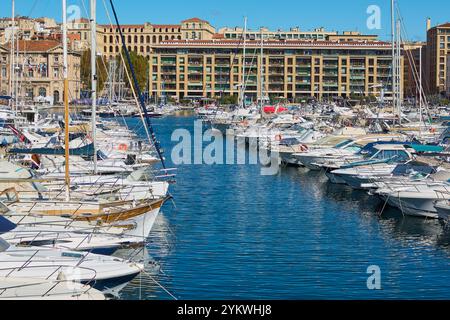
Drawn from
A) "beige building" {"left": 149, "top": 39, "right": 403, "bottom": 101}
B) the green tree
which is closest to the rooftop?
"beige building" {"left": 149, "top": 39, "right": 403, "bottom": 101}

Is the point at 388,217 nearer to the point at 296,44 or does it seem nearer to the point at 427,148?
the point at 427,148

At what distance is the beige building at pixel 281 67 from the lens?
143625 mm

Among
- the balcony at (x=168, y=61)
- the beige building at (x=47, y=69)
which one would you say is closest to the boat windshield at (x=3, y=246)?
the beige building at (x=47, y=69)

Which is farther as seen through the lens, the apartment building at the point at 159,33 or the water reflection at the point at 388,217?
the apartment building at the point at 159,33

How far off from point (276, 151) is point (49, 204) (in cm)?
2794

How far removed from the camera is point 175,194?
116 ft

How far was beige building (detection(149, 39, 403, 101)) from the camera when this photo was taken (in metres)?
144

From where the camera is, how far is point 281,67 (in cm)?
14588

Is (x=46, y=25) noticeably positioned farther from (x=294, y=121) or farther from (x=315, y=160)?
(x=315, y=160)

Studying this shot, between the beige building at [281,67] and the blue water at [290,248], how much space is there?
109m

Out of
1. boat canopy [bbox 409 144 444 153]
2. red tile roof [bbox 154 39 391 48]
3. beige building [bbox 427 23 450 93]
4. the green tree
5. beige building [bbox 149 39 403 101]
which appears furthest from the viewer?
beige building [bbox 427 23 450 93]

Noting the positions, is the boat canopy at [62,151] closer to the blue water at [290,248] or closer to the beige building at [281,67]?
the blue water at [290,248]

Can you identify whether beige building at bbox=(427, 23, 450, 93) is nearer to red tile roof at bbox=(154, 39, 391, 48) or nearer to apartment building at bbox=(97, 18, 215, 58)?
red tile roof at bbox=(154, 39, 391, 48)

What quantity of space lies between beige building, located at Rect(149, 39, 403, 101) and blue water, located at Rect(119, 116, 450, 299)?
109 metres
